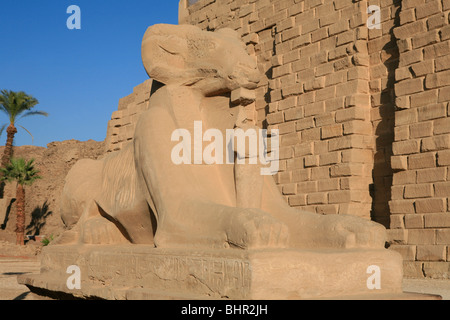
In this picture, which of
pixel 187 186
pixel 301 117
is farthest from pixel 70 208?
pixel 301 117

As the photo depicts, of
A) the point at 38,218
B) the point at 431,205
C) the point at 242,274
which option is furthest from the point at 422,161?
the point at 38,218

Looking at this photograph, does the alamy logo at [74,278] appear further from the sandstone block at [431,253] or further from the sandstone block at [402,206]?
the sandstone block at [402,206]

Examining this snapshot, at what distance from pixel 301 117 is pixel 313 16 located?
167 cm

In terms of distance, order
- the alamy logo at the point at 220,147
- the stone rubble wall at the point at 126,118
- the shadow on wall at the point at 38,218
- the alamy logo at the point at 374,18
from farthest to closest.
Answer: the shadow on wall at the point at 38,218 < the stone rubble wall at the point at 126,118 < the alamy logo at the point at 374,18 < the alamy logo at the point at 220,147

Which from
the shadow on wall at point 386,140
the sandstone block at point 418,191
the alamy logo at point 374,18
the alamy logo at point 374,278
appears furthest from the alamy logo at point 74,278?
the alamy logo at point 374,18

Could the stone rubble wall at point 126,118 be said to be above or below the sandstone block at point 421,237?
above

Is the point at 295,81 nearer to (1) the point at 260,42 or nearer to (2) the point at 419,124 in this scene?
(1) the point at 260,42

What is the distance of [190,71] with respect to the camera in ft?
12.3

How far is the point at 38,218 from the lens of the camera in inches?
1134

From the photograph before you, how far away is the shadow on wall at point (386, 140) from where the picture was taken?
7449 mm

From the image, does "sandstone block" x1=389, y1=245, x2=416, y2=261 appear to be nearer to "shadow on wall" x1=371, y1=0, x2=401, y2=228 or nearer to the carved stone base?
"shadow on wall" x1=371, y1=0, x2=401, y2=228

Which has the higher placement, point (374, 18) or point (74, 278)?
point (374, 18)

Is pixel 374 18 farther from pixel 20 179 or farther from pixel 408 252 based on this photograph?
pixel 20 179

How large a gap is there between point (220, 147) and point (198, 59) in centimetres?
67
